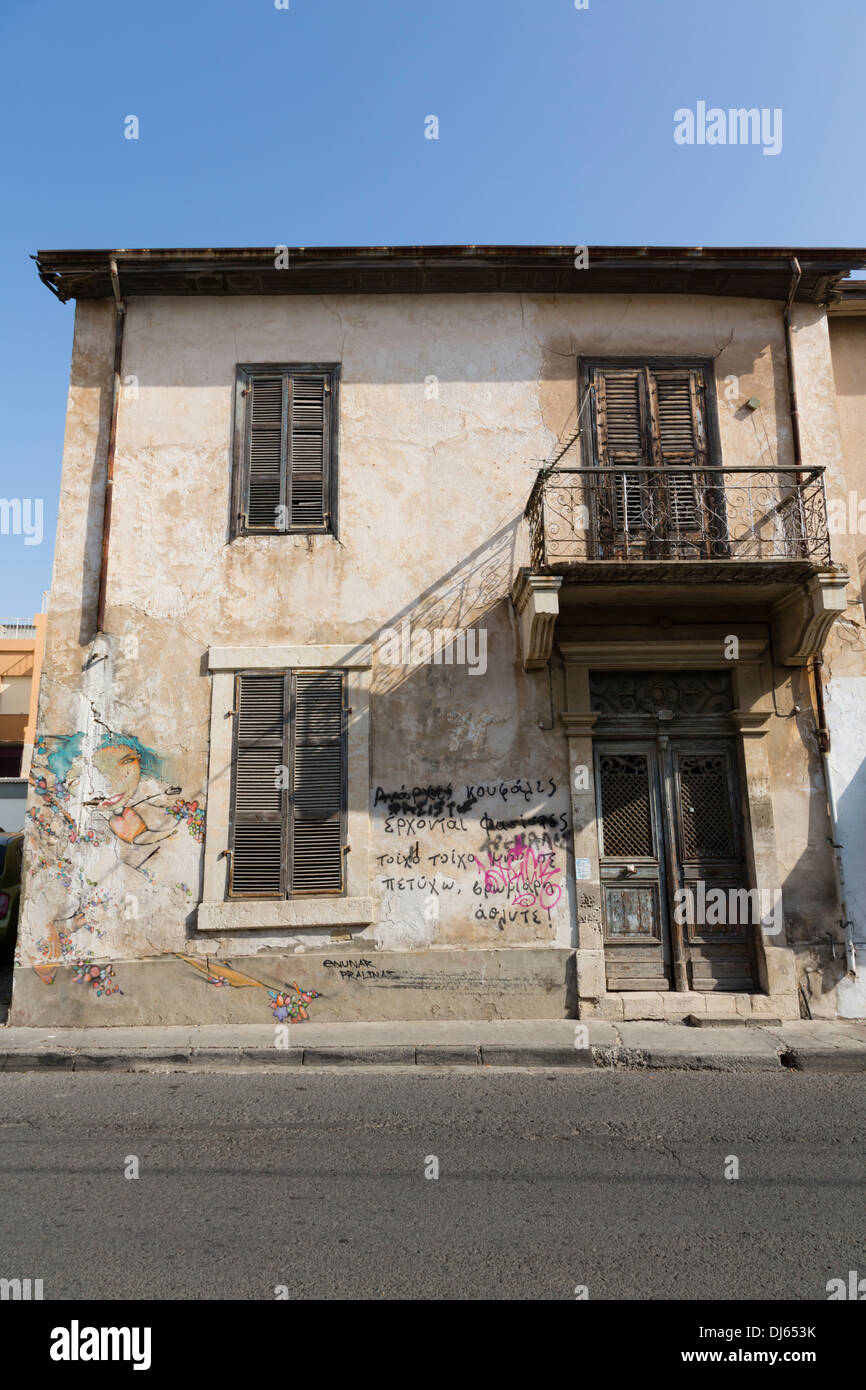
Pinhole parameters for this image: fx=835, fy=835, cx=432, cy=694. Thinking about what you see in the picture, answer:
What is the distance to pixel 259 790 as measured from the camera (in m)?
8.19

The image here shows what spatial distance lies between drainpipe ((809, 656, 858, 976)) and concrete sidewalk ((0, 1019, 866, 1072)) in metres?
0.83

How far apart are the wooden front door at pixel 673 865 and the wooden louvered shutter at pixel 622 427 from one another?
249 cm

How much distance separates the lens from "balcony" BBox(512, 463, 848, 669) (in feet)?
25.1

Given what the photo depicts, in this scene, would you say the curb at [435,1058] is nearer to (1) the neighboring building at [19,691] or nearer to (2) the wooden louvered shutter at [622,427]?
(2) the wooden louvered shutter at [622,427]

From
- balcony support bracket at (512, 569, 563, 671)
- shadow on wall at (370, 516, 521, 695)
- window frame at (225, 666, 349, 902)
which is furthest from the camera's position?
shadow on wall at (370, 516, 521, 695)

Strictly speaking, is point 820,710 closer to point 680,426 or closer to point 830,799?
point 830,799

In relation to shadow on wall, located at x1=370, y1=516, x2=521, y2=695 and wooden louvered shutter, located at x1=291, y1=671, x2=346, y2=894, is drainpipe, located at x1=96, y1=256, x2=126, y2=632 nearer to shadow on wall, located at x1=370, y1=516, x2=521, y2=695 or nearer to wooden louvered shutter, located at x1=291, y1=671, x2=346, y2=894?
wooden louvered shutter, located at x1=291, y1=671, x2=346, y2=894

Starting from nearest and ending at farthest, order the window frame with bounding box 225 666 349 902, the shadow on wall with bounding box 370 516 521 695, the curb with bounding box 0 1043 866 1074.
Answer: the curb with bounding box 0 1043 866 1074
the window frame with bounding box 225 666 349 902
the shadow on wall with bounding box 370 516 521 695

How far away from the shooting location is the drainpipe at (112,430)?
27.8 ft

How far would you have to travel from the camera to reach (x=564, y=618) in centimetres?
832

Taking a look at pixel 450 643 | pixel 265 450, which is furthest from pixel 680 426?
pixel 265 450

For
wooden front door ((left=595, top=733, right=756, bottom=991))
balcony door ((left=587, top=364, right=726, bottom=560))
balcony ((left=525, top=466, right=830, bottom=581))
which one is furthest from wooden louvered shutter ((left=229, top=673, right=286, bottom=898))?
balcony door ((left=587, top=364, right=726, bottom=560))

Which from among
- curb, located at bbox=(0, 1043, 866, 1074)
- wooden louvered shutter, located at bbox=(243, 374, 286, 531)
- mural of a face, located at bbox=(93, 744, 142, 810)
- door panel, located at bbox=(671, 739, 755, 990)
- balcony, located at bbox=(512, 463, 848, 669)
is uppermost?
wooden louvered shutter, located at bbox=(243, 374, 286, 531)

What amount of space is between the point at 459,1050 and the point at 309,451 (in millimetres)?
6055
